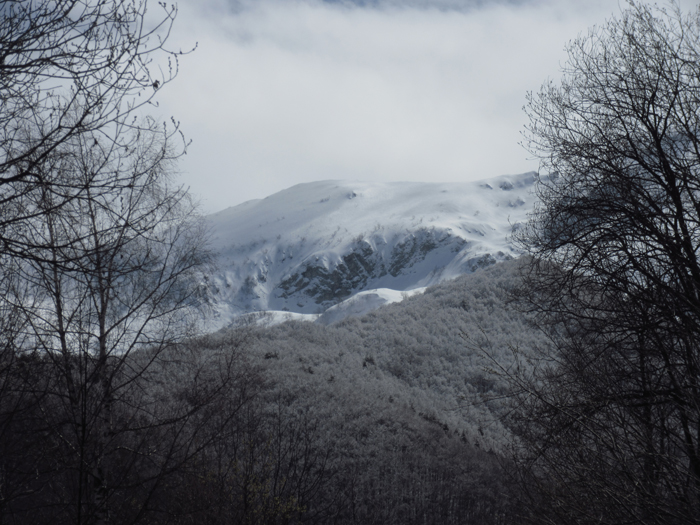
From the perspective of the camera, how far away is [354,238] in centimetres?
16462

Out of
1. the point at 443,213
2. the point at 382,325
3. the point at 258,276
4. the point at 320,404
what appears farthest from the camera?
the point at 443,213

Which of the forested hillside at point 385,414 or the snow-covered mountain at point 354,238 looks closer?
the forested hillside at point 385,414

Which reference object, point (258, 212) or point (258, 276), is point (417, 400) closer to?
point (258, 276)

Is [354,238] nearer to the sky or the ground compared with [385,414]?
nearer to the sky

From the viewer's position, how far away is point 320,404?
1435cm

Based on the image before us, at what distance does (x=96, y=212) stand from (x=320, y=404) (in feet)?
32.8

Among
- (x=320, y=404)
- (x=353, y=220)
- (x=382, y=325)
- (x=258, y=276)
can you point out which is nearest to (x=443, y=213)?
(x=353, y=220)

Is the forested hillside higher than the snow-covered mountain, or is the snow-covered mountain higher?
the snow-covered mountain

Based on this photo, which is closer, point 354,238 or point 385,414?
point 385,414

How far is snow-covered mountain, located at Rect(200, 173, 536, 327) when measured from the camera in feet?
477

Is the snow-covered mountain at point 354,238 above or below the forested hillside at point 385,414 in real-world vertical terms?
above

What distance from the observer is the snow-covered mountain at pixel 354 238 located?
145m

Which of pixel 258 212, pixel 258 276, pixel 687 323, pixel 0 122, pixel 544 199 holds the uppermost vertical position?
pixel 258 212

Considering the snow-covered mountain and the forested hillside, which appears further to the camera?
the snow-covered mountain
